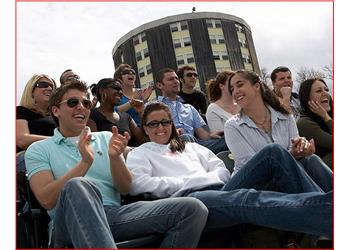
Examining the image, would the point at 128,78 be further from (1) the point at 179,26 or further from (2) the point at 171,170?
(1) the point at 179,26

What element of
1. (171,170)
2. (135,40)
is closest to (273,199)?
(171,170)

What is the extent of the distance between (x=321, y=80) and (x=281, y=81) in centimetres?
100

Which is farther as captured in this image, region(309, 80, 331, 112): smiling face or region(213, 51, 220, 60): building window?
region(213, 51, 220, 60): building window

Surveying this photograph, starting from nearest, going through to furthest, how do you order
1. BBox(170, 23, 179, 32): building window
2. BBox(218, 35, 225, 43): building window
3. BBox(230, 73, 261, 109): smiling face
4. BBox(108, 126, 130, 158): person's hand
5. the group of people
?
the group of people < BBox(108, 126, 130, 158): person's hand < BBox(230, 73, 261, 109): smiling face < BBox(218, 35, 225, 43): building window < BBox(170, 23, 179, 32): building window

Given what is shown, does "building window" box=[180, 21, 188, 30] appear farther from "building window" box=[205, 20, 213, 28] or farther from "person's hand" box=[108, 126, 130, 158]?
"person's hand" box=[108, 126, 130, 158]

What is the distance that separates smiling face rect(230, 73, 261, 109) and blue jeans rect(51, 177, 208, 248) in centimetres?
122

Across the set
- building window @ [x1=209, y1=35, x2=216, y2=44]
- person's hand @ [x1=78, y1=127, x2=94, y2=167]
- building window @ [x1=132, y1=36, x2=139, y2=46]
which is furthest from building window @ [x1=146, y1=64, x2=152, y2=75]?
person's hand @ [x1=78, y1=127, x2=94, y2=167]

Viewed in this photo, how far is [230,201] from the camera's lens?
239cm

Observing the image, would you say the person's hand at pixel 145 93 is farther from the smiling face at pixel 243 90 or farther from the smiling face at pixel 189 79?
the smiling face at pixel 243 90

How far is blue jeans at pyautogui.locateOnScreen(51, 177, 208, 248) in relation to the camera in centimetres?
206

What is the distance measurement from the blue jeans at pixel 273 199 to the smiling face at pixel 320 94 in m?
1.61

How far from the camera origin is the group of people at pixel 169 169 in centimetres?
218

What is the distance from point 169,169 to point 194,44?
28.8m

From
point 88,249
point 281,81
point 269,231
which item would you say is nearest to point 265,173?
point 269,231
